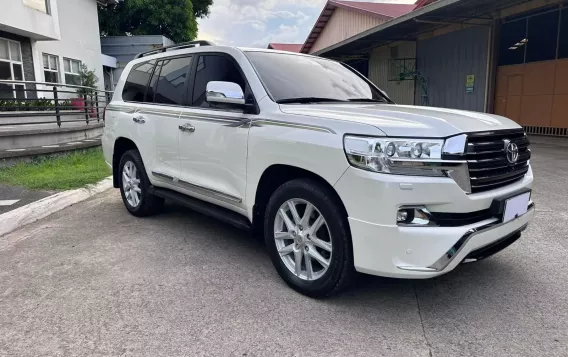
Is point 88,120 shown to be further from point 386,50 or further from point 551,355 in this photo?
point 386,50

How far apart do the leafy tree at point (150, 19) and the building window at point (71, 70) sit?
11439 mm

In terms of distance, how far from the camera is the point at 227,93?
3459 millimetres

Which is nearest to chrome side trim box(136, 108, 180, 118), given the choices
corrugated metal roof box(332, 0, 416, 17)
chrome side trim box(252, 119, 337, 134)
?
chrome side trim box(252, 119, 337, 134)

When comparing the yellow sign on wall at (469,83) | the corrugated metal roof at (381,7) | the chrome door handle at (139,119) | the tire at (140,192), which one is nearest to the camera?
the chrome door handle at (139,119)

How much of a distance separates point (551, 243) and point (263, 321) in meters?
3.09

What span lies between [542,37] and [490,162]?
453 inches

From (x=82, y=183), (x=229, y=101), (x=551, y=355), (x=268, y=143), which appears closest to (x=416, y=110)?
(x=268, y=143)

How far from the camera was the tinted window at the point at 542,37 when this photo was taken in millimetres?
11586

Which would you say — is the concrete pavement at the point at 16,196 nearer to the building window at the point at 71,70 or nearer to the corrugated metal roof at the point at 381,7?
the building window at the point at 71,70

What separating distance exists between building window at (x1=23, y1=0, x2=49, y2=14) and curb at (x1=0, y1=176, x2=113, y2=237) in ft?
38.0

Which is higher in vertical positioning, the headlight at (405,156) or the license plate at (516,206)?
the headlight at (405,156)

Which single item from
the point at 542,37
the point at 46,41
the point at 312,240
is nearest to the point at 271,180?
the point at 312,240

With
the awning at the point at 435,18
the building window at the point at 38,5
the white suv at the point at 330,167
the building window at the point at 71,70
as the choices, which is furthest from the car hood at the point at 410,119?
the building window at the point at 71,70

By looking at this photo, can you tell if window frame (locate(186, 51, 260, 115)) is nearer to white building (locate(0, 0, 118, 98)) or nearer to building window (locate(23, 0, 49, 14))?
white building (locate(0, 0, 118, 98))
